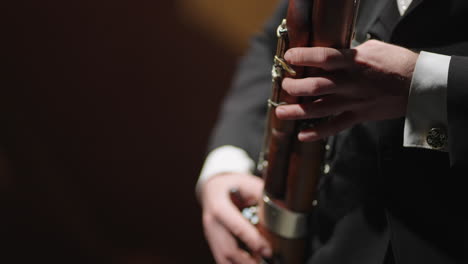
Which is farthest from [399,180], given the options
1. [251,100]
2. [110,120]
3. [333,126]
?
[110,120]

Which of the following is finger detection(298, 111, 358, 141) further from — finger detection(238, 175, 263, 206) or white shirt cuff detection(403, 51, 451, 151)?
finger detection(238, 175, 263, 206)

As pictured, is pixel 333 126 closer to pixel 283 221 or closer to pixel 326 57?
pixel 326 57

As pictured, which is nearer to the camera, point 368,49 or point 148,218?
point 368,49

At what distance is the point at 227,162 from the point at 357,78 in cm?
42

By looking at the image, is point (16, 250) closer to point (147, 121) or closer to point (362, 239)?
point (147, 121)

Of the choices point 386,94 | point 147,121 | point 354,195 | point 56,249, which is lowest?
point 56,249

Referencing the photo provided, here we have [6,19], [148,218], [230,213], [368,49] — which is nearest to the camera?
[368,49]

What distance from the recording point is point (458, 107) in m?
0.49

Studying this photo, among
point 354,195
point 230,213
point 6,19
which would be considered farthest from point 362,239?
point 6,19

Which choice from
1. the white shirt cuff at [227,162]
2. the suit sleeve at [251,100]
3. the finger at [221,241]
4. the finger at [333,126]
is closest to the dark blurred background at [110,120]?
the suit sleeve at [251,100]

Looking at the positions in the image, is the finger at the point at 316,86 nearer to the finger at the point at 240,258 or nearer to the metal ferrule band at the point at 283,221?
the metal ferrule band at the point at 283,221

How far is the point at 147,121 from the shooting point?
151 cm

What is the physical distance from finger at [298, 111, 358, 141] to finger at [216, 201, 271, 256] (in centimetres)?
25

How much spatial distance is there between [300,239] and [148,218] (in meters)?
0.98
